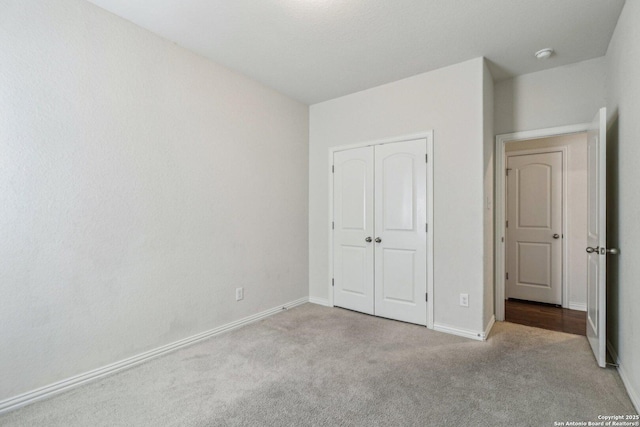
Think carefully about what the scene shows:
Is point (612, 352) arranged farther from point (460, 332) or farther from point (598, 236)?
point (460, 332)

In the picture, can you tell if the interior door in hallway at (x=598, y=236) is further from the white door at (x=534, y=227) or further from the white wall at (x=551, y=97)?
the white door at (x=534, y=227)

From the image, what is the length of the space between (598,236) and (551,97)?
1.55m

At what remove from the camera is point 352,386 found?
81.4 inches

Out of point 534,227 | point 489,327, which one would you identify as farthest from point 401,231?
point 534,227

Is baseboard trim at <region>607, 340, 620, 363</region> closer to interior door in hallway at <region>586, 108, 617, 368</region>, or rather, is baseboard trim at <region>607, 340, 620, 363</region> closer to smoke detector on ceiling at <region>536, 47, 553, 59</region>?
interior door in hallway at <region>586, 108, 617, 368</region>

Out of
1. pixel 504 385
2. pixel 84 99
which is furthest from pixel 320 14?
pixel 504 385

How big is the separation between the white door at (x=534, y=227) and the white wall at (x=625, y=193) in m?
1.56

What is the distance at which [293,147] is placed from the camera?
389 cm

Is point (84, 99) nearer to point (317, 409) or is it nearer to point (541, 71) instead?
point (317, 409)

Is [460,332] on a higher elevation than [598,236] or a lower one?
lower

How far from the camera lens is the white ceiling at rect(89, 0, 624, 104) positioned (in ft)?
7.13

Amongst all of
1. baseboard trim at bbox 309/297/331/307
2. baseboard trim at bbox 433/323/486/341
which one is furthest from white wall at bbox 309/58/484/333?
baseboard trim at bbox 309/297/331/307

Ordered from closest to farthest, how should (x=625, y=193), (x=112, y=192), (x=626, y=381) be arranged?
1. (x=626, y=381)
2. (x=625, y=193)
3. (x=112, y=192)

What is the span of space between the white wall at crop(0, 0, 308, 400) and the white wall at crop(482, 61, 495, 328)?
2307mm
